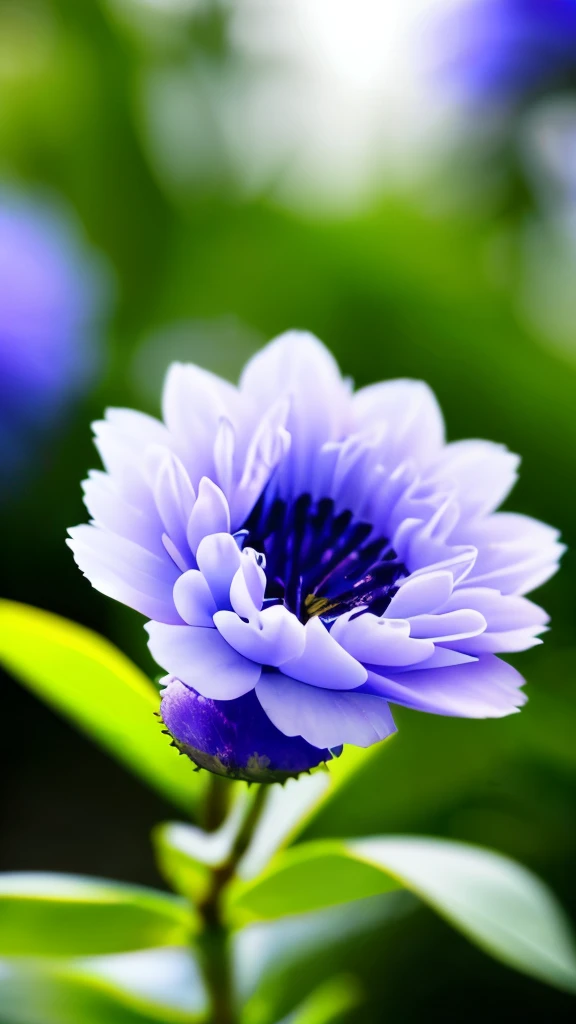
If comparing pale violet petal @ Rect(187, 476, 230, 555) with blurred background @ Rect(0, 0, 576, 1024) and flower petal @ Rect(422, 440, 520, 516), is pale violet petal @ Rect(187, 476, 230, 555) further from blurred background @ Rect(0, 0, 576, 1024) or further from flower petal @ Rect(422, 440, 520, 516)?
blurred background @ Rect(0, 0, 576, 1024)

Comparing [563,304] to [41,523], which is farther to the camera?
[563,304]

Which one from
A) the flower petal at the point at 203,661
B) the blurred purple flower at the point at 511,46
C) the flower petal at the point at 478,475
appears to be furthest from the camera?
the blurred purple flower at the point at 511,46

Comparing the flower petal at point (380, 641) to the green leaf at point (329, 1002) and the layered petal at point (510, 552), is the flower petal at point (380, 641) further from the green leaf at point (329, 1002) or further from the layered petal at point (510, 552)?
the green leaf at point (329, 1002)

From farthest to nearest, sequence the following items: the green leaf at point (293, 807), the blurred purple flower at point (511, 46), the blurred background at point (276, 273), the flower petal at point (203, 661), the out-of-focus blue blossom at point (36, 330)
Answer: the blurred purple flower at point (511, 46), the out-of-focus blue blossom at point (36, 330), the blurred background at point (276, 273), the green leaf at point (293, 807), the flower petal at point (203, 661)

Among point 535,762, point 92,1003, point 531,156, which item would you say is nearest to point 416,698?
point 92,1003

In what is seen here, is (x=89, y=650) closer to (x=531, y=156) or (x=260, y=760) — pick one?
(x=260, y=760)

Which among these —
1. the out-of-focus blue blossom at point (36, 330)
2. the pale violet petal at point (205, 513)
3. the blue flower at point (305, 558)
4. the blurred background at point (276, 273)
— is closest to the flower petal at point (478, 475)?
the blue flower at point (305, 558)

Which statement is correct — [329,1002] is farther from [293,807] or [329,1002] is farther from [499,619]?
[499,619]
